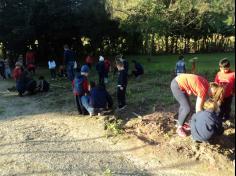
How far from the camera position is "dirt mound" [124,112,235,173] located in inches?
341

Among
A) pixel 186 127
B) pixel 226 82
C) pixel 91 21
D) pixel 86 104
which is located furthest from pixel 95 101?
pixel 91 21

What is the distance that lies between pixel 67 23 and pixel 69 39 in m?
2.28

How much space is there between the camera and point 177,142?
9383 millimetres

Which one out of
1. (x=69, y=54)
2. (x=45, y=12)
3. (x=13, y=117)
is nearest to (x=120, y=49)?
(x=45, y=12)

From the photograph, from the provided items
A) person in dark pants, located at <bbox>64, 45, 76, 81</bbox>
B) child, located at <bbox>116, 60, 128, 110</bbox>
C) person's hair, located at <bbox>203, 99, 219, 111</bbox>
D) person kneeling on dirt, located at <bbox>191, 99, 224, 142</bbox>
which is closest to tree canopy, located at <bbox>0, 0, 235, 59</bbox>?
person in dark pants, located at <bbox>64, 45, 76, 81</bbox>

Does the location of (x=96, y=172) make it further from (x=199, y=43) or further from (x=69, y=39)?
(x=199, y=43)

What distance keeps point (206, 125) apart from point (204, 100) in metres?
0.50

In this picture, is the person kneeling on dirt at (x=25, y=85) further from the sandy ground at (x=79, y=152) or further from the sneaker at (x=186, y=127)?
the sneaker at (x=186, y=127)

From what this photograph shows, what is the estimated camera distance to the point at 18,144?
10531mm

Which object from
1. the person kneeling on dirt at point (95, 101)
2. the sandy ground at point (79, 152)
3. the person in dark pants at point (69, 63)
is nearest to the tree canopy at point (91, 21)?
the person in dark pants at point (69, 63)

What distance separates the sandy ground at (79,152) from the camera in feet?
28.4

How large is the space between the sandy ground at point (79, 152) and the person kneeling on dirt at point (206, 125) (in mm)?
374

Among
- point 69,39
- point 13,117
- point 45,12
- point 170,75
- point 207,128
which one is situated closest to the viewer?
point 207,128

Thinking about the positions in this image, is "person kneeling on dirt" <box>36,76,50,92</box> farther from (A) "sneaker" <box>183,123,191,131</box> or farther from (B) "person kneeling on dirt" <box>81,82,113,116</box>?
(A) "sneaker" <box>183,123,191,131</box>
